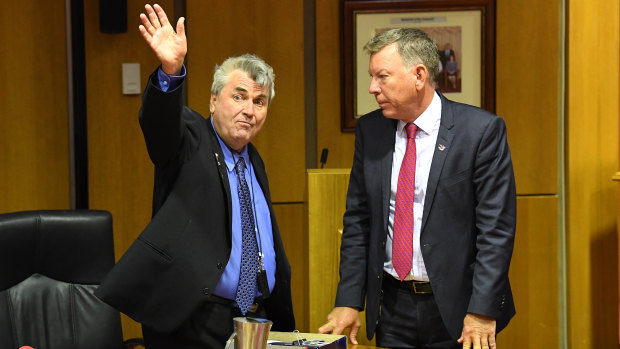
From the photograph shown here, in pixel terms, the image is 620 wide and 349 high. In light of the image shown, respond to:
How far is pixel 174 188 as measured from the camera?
2408 millimetres

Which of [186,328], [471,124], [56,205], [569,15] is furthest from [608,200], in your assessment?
[56,205]

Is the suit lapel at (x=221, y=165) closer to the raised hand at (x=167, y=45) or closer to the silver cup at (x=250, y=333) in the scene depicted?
the raised hand at (x=167, y=45)

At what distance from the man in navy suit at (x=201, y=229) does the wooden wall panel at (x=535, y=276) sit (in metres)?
2.16

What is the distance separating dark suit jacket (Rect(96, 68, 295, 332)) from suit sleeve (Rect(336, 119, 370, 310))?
41 cm

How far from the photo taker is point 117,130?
171 inches

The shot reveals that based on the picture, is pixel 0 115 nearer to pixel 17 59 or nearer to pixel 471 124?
pixel 17 59

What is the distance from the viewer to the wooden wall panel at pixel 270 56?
436cm

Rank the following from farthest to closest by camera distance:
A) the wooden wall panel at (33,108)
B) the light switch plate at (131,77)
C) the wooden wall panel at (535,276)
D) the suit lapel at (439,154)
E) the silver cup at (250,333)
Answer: the wooden wall panel at (535,276)
the light switch plate at (131,77)
the wooden wall panel at (33,108)
the suit lapel at (439,154)
the silver cup at (250,333)

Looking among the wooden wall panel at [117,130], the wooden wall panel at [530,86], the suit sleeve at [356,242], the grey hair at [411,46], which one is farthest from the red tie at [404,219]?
the wooden wall panel at [117,130]

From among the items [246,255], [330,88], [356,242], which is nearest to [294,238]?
[330,88]

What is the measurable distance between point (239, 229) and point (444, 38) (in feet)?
7.57

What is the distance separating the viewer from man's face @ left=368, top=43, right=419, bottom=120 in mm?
2492

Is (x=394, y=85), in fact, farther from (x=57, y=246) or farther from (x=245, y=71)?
(x=57, y=246)

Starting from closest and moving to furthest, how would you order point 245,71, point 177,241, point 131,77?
point 177,241
point 245,71
point 131,77
